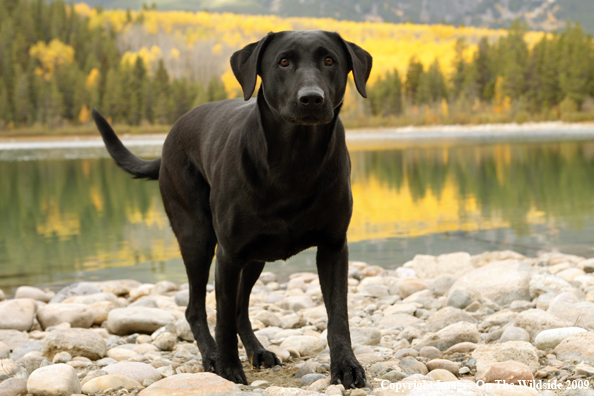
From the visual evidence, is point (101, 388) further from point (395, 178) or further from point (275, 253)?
point (395, 178)

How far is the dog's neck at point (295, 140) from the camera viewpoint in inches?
140

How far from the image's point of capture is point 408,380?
336 centimetres

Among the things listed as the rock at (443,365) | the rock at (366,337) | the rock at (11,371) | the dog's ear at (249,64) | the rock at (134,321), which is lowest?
the rock at (134,321)

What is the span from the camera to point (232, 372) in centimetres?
385

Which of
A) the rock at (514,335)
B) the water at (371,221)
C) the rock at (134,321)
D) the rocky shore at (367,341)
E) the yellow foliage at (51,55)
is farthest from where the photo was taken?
the yellow foliage at (51,55)

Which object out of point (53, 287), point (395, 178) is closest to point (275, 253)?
point (53, 287)

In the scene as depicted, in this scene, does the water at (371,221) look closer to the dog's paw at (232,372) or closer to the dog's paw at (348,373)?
the dog's paw at (232,372)

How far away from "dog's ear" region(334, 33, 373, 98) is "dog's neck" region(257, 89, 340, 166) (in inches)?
8.5

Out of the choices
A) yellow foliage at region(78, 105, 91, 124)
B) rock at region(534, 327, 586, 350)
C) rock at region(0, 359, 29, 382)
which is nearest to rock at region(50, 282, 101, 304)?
rock at region(0, 359, 29, 382)

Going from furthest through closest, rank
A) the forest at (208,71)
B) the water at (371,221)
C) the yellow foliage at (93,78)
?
Answer: the yellow foliage at (93,78) < the forest at (208,71) < the water at (371,221)

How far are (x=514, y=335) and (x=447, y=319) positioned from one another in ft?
2.56

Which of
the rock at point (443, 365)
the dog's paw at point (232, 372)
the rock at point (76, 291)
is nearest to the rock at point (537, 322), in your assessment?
the rock at point (443, 365)

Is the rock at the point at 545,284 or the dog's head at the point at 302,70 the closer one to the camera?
the dog's head at the point at 302,70

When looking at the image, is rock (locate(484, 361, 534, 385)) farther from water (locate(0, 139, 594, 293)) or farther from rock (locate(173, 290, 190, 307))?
water (locate(0, 139, 594, 293))
